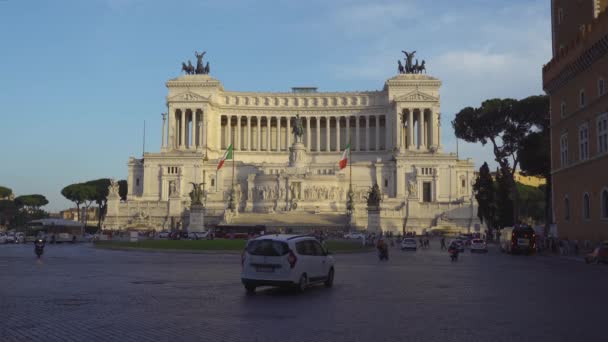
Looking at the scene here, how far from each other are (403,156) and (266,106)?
1140 inches

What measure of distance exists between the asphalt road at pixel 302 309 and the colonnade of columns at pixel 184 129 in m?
83.4

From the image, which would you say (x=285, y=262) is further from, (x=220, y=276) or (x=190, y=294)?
(x=220, y=276)

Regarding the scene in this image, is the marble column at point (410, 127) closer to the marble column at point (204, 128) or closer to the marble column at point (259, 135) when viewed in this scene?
the marble column at point (259, 135)

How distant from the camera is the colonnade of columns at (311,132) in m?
113

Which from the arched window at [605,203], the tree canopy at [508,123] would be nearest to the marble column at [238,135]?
the tree canopy at [508,123]

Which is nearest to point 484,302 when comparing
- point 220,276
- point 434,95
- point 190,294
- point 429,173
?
point 190,294

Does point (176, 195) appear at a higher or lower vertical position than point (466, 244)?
higher

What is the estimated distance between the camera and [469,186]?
96625mm

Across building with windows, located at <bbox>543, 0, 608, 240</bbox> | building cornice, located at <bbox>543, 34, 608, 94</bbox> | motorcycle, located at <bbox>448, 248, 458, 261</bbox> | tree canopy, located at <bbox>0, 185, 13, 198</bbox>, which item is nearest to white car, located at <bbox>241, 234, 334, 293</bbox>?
motorcycle, located at <bbox>448, 248, 458, 261</bbox>

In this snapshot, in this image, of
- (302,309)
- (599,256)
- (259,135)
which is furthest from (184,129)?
(302,309)

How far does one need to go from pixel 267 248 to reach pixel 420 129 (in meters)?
90.6

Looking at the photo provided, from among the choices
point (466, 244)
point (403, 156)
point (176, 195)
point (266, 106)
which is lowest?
point (466, 244)

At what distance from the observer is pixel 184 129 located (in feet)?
352

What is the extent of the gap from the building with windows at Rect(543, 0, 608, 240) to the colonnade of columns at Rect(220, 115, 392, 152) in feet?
198
